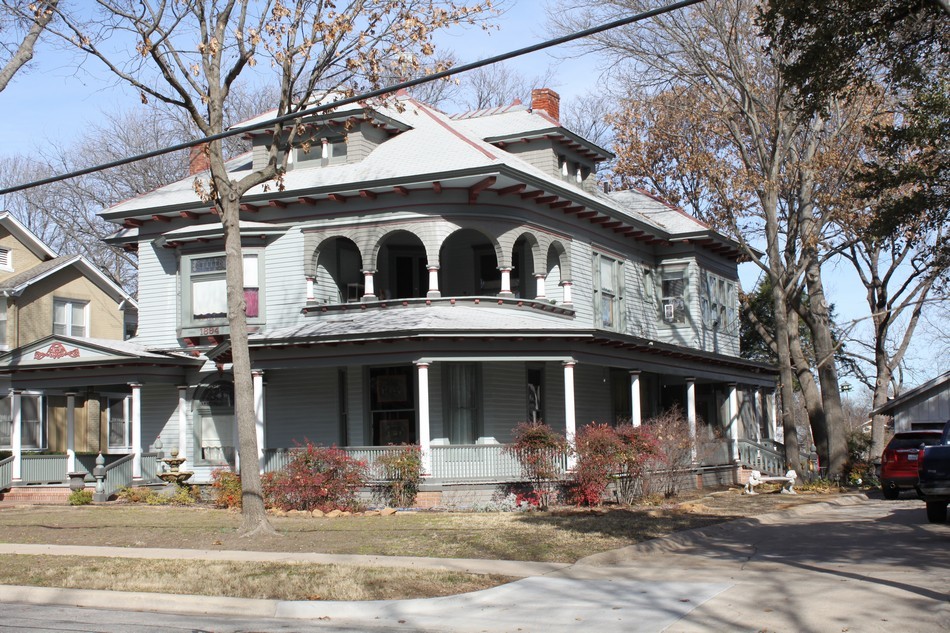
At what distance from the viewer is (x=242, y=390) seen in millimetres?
17875

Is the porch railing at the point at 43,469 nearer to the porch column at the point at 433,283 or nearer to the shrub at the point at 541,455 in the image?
the porch column at the point at 433,283

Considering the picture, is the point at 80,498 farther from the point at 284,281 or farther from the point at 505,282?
the point at 505,282

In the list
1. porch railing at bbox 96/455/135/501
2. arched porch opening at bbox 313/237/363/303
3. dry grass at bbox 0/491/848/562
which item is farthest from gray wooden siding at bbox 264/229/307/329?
dry grass at bbox 0/491/848/562

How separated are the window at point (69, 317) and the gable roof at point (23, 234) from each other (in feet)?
7.34

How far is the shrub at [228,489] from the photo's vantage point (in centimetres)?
2331

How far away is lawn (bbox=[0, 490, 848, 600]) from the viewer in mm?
12195

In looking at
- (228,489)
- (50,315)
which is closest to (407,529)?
(228,489)

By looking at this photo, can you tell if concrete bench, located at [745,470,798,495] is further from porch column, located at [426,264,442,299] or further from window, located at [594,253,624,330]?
porch column, located at [426,264,442,299]

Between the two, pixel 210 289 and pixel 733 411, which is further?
pixel 733 411

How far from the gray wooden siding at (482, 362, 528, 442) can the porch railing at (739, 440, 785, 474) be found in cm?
894

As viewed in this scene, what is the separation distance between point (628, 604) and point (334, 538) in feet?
23.3

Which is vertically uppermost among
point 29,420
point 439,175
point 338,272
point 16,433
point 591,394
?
point 439,175

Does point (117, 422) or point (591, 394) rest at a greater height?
point (591, 394)

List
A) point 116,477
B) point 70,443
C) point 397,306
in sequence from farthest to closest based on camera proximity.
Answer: point 70,443, point 116,477, point 397,306
